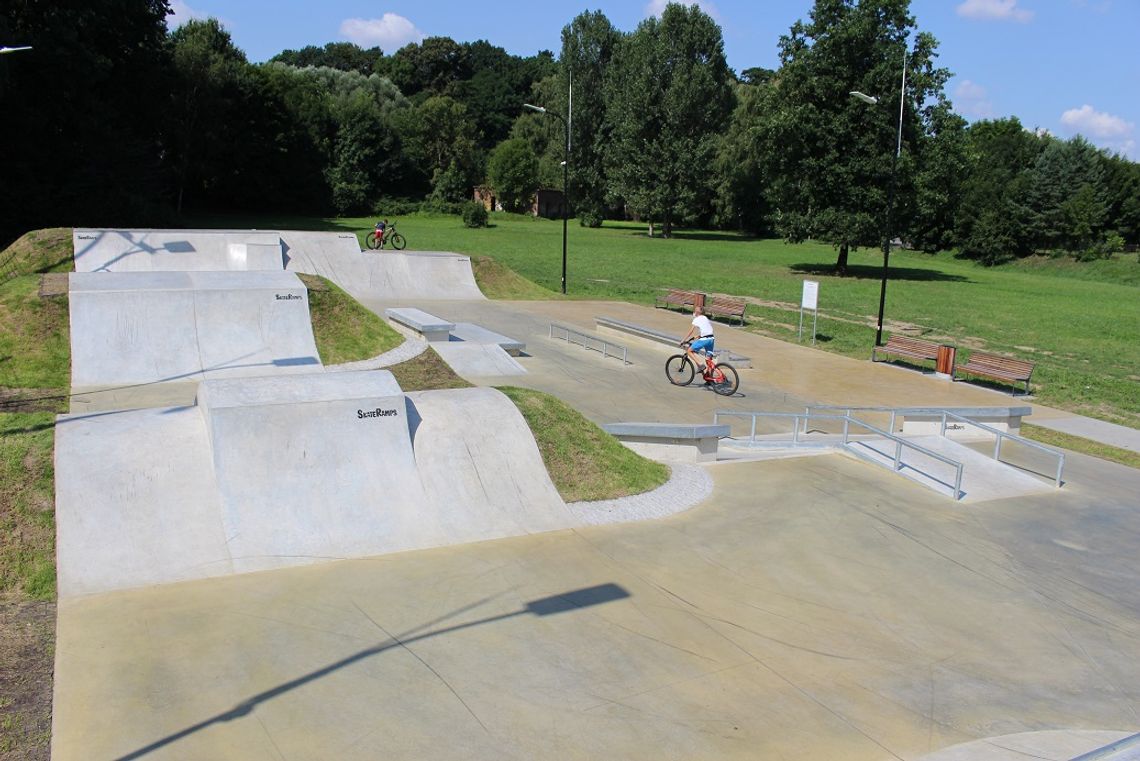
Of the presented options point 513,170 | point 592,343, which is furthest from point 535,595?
point 513,170

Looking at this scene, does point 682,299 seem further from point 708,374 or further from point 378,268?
point 708,374

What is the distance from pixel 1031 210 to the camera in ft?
212

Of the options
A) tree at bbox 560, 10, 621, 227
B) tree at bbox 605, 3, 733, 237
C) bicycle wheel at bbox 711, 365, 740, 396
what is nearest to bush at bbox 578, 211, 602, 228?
tree at bbox 560, 10, 621, 227

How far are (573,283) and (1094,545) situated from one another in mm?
26437

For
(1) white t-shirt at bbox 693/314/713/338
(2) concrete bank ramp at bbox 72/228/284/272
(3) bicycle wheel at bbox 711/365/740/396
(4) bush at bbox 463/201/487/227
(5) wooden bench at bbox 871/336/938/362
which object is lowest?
(3) bicycle wheel at bbox 711/365/740/396

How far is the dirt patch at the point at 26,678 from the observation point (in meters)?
5.25

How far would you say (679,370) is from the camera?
18.2 metres

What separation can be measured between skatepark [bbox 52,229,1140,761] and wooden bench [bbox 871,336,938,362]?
674cm

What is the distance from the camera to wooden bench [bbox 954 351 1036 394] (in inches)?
711

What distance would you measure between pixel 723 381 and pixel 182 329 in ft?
35.0

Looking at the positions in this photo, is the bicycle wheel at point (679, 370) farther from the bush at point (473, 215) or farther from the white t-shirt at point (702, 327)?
the bush at point (473, 215)

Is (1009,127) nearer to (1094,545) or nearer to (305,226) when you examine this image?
(305,226)

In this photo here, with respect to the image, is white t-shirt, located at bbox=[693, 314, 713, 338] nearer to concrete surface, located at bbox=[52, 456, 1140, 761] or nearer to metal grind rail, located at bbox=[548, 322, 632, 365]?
metal grind rail, located at bbox=[548, 322, 632, 365]

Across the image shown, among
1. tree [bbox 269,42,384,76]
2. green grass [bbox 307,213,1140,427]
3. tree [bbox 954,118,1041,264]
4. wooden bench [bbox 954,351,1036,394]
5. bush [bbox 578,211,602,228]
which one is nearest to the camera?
wooden bench [bbox 954,351,1036,394]
